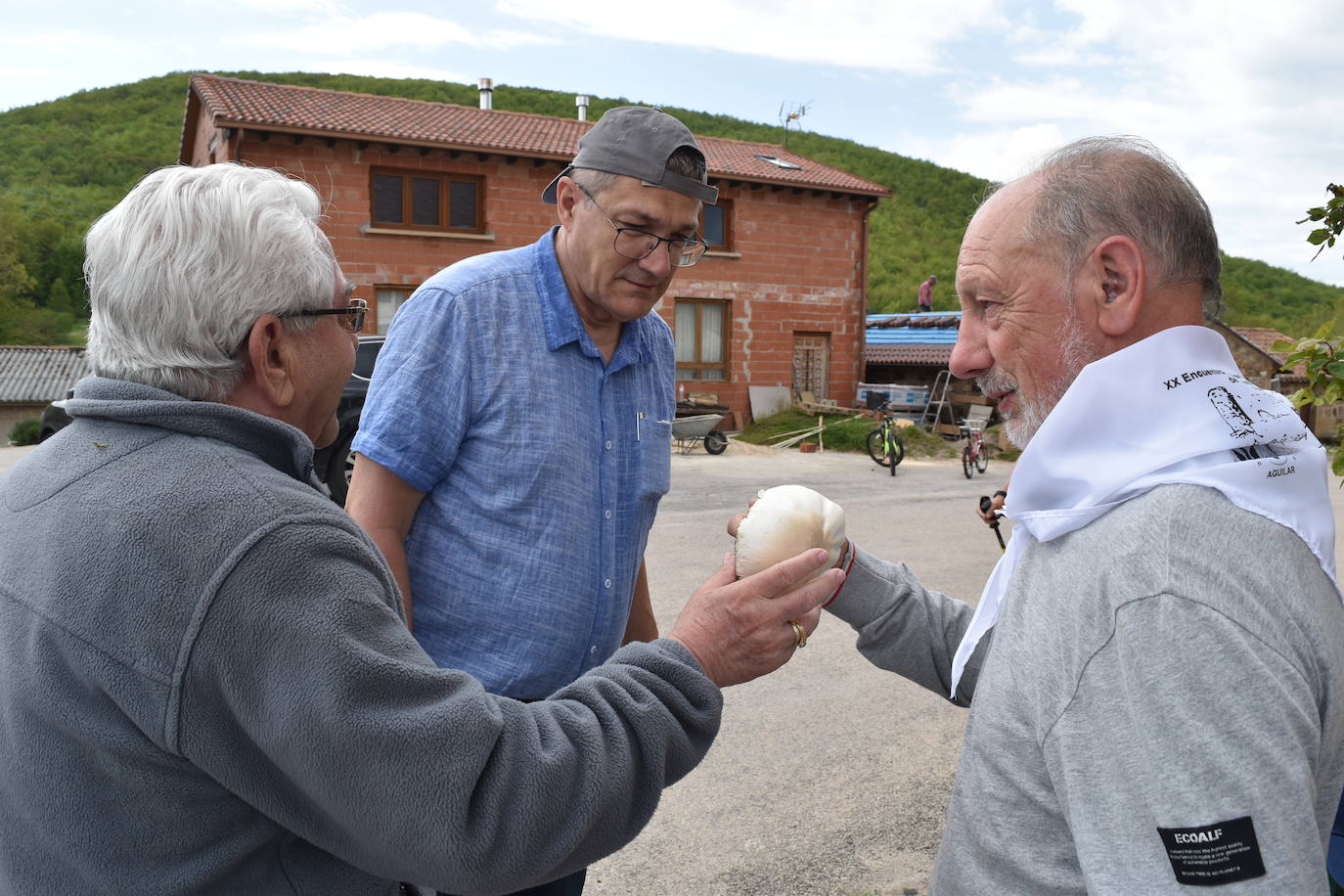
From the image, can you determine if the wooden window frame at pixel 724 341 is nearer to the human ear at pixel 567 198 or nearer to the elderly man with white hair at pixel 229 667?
the human ear at pixel 567 198

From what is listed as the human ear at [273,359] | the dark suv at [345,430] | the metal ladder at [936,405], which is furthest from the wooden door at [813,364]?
the human ear at [273,359]

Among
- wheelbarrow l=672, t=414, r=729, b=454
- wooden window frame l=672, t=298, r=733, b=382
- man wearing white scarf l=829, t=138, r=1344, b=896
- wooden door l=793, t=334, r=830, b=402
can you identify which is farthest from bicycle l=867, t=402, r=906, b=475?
man wearing white scarf l=829, t=138, r=1344, b=896

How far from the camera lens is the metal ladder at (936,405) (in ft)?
70.2

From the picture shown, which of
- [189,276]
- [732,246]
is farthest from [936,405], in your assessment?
[189,276]

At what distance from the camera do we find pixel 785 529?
1.92 meters

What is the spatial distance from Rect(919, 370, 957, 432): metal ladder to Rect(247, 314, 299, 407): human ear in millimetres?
20764

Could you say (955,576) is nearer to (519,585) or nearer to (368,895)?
(519,585)

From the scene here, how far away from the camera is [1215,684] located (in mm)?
1043

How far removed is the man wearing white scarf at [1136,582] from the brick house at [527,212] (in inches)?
694

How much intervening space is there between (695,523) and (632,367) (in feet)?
24.9

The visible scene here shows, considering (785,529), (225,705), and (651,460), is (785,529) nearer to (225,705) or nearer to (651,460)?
(651,460)

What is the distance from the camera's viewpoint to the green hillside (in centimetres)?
4778

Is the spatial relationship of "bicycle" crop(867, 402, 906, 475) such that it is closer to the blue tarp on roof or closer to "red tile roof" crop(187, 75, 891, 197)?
the blue tarp on roof

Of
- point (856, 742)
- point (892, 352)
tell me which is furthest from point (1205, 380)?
point (892, 352)
